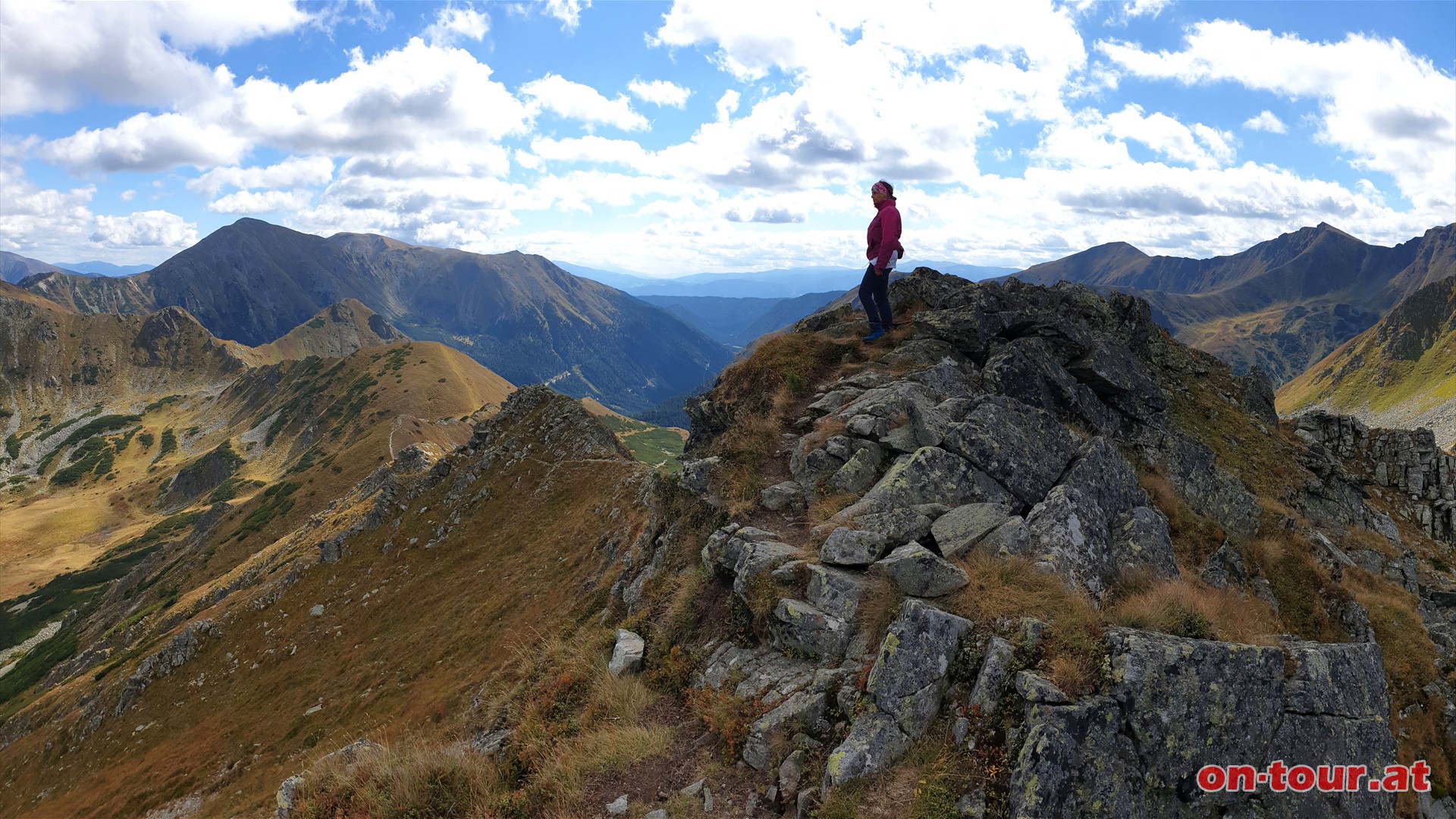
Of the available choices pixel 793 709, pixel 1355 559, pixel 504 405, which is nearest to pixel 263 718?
pixel 504 405

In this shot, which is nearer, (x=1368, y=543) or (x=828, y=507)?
(x=828, y=507)

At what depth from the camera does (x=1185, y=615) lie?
10.1 meters

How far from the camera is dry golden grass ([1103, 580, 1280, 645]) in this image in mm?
9922

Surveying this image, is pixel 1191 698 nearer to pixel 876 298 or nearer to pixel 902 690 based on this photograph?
pixel 902 690

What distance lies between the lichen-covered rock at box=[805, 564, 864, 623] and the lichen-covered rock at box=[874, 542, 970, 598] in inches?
30.1

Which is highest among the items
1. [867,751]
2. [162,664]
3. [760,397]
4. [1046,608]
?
[760,397]

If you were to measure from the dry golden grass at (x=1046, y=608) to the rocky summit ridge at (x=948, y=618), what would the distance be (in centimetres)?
5

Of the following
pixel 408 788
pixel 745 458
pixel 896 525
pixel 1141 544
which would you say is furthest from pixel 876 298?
pixel 408 788

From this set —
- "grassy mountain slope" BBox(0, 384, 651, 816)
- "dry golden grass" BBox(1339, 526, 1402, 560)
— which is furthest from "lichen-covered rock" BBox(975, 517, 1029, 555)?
"dry golden grass" BBox(1339, 526, 1402, 560)

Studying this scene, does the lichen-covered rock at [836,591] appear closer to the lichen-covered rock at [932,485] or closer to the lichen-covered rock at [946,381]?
the lichen-covered rock at [932,485]

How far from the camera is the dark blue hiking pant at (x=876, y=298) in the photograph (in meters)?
22.3

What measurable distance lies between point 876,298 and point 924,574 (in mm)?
13855

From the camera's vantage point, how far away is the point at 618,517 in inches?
1420

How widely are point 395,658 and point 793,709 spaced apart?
3187cm
